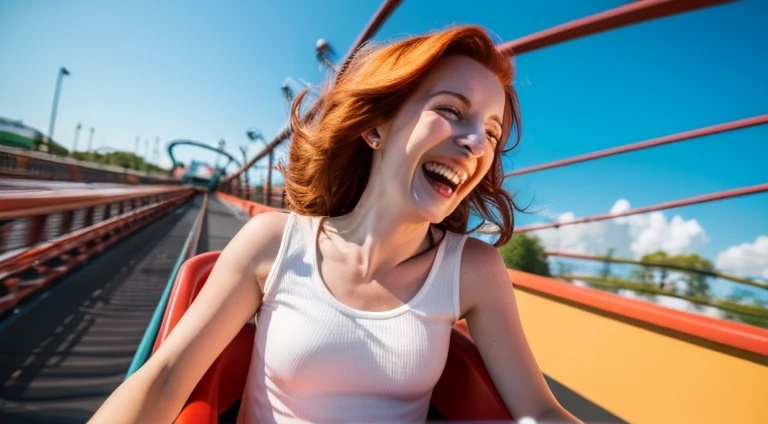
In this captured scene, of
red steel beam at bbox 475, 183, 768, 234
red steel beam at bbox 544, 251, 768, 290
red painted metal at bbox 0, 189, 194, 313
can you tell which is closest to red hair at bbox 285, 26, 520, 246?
red painted metal at bbox 0, 189, 194, 313

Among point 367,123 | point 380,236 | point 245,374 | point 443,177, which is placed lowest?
point 245,374

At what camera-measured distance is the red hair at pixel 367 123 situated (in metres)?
0.89

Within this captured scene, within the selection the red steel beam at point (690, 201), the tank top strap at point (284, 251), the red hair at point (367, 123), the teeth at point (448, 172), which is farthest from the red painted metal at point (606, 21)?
the red steel beam at point (690, 201)

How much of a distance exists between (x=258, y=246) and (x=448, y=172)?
0.44 m

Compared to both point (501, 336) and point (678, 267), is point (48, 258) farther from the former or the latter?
point (678, 267)

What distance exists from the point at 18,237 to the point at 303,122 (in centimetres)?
174

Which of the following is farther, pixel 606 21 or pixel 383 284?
pixel 606 21

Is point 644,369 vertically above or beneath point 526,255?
beneath

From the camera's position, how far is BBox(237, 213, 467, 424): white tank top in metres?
0.80

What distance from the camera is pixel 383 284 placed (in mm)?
917

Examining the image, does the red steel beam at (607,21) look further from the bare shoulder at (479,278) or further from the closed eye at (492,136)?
the bare shoulder at (479,278)

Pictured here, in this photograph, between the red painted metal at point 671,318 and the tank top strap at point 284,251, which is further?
the red painted metal at point 671,318

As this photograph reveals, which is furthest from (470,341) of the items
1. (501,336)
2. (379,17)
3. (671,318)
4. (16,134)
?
(16,134)

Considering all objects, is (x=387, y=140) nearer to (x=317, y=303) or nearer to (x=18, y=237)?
(x=317, y=303)
